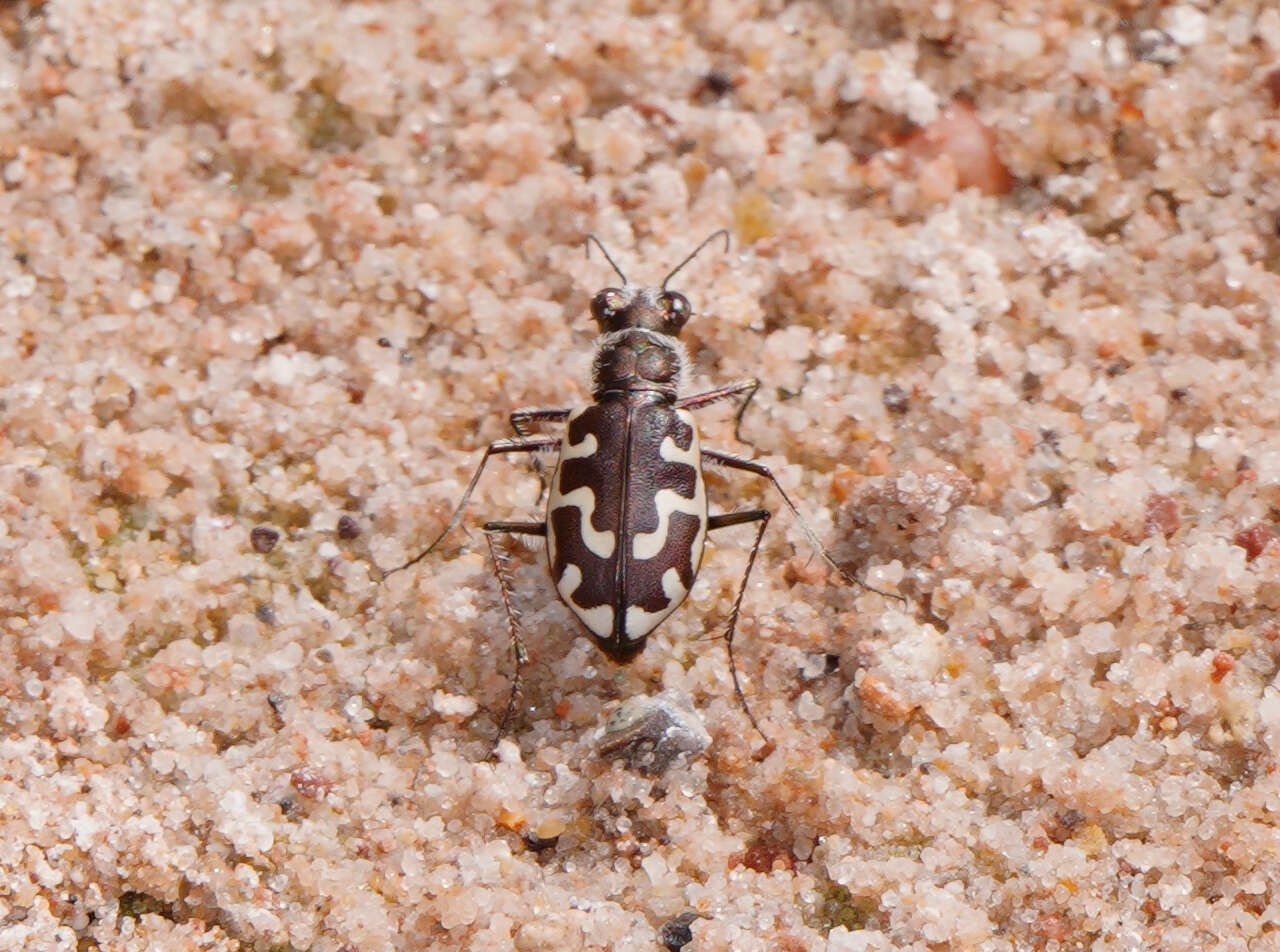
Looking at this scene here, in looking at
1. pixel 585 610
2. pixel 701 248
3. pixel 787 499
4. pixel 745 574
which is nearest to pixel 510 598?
pixel 585 610

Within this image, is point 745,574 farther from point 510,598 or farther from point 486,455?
point 486,455

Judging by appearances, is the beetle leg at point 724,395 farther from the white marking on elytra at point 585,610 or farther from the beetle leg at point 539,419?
the white marking on elytra at point 585,610

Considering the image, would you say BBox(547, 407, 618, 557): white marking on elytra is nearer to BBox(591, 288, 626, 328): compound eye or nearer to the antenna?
BBox(591, 288, 626, 328): compound eye

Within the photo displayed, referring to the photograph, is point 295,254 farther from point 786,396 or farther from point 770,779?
point 770,779

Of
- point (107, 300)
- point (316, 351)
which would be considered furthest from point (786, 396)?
point (107, 300)

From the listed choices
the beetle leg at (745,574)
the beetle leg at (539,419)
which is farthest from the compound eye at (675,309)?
the beetle leg at (745,574)
